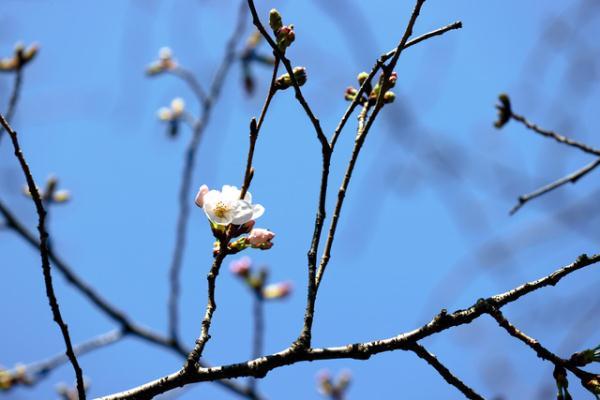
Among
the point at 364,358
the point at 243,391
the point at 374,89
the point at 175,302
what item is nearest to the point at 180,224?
the point at 175,302

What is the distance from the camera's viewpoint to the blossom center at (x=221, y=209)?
1645mm

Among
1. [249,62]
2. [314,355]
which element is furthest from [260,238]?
[249,62]

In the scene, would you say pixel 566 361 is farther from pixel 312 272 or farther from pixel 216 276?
pixel 216 276

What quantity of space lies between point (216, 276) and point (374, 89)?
75cm

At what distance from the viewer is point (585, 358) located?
1422 millimetres

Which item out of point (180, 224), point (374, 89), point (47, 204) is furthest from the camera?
point (47, 204)

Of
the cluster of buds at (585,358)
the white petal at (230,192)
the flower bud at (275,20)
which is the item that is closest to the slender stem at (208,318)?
the white petal at (230,192)

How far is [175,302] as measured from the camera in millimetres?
3635

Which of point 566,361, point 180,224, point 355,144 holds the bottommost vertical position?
point 566,361

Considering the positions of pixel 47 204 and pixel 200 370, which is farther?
pixel 47 204

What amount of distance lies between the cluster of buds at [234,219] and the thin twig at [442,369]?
0.56 metres

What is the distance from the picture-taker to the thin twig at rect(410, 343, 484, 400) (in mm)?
1339

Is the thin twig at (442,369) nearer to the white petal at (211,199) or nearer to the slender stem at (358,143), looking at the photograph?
the slender stem at (358,143)

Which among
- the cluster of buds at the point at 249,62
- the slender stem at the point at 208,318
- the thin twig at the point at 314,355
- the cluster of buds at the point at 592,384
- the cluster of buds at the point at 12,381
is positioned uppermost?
the cluster of buds at the point at 249,62
